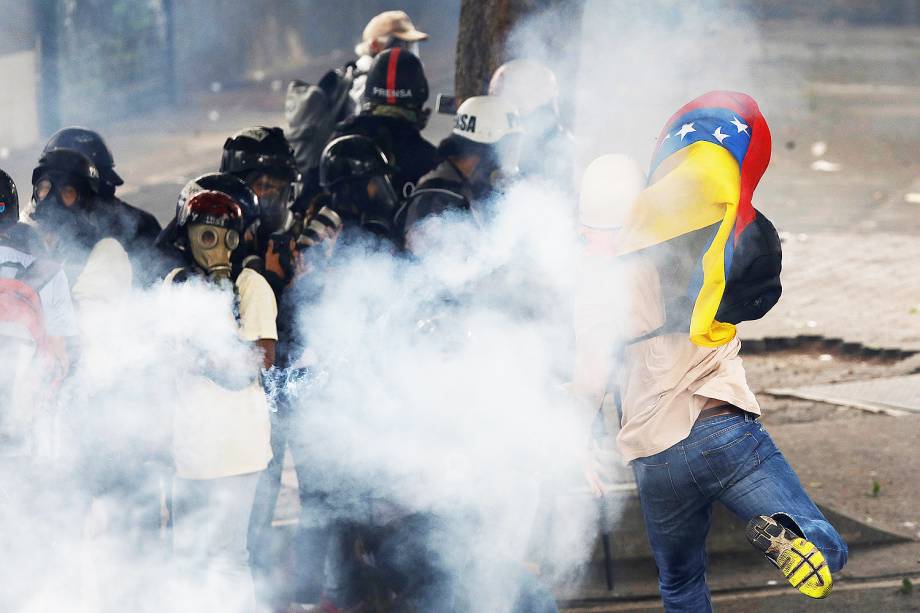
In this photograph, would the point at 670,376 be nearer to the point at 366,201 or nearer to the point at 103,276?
the point at 366,201

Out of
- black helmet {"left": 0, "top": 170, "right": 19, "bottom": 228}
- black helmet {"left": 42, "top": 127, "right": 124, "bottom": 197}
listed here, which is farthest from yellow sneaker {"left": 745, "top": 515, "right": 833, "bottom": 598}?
black helmet {"left": 42, "top": 127, "right": 124, "bottom": 197}

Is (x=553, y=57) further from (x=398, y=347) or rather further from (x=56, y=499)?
(x=56, y=499)

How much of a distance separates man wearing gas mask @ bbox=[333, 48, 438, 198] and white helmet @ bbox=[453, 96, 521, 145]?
567 mm

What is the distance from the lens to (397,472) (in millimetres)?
5023

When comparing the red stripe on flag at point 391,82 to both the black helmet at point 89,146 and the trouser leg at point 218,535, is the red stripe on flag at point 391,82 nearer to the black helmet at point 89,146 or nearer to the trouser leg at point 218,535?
the black helmet at point 89,146

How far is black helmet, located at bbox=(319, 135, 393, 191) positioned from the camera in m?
5.27

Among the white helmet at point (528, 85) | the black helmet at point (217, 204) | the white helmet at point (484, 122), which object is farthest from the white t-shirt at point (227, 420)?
the white helmet at point (528, 85)

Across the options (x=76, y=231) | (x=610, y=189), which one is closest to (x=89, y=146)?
(x=76, y=231)

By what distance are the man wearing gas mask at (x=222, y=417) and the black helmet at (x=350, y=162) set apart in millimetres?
818

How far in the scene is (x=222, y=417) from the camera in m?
4.45

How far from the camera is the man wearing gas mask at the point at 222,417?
4430 mm

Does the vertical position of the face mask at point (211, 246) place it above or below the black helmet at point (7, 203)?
below

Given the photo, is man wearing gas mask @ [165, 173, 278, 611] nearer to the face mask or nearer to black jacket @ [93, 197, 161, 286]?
the face mask

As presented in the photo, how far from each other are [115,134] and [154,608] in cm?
1268
